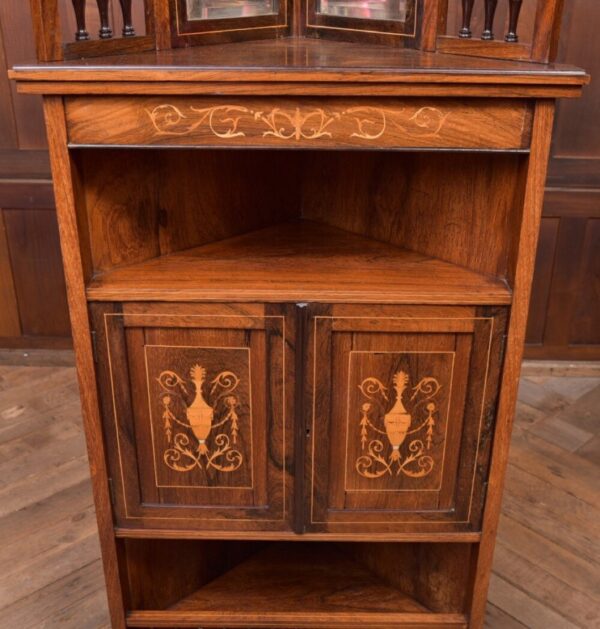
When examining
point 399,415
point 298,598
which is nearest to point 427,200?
point 399,415

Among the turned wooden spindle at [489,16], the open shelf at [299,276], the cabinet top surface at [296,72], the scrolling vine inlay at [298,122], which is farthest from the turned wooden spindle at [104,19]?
the turned wooden spindle at [489,16]

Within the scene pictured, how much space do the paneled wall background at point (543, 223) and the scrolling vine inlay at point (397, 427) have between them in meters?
1.41

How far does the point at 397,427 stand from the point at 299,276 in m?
0.35

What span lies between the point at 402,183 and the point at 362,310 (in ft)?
1.17

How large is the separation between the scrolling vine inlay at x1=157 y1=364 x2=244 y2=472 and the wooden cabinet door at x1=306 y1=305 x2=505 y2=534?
0.15 meters

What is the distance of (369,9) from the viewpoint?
1479mm

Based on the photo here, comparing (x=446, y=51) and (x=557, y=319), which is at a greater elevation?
(x=446, y=51)

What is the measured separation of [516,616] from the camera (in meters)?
1.74

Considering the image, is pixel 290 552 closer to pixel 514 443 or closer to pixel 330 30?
pixel 514 443

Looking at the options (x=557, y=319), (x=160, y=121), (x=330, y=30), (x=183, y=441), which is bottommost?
(x=557, y=319)

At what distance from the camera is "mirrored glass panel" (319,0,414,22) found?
1413 mm

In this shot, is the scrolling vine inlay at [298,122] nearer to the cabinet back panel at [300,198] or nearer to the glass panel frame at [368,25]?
the cabinet back panel at [300,198]

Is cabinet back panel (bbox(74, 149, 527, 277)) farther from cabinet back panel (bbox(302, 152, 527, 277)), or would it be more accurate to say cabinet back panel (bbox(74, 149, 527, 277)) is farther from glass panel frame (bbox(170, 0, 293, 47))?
glass panel frame (bbox(170, 0, 293, 47))

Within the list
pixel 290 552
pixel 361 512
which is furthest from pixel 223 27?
pixel 290 552
